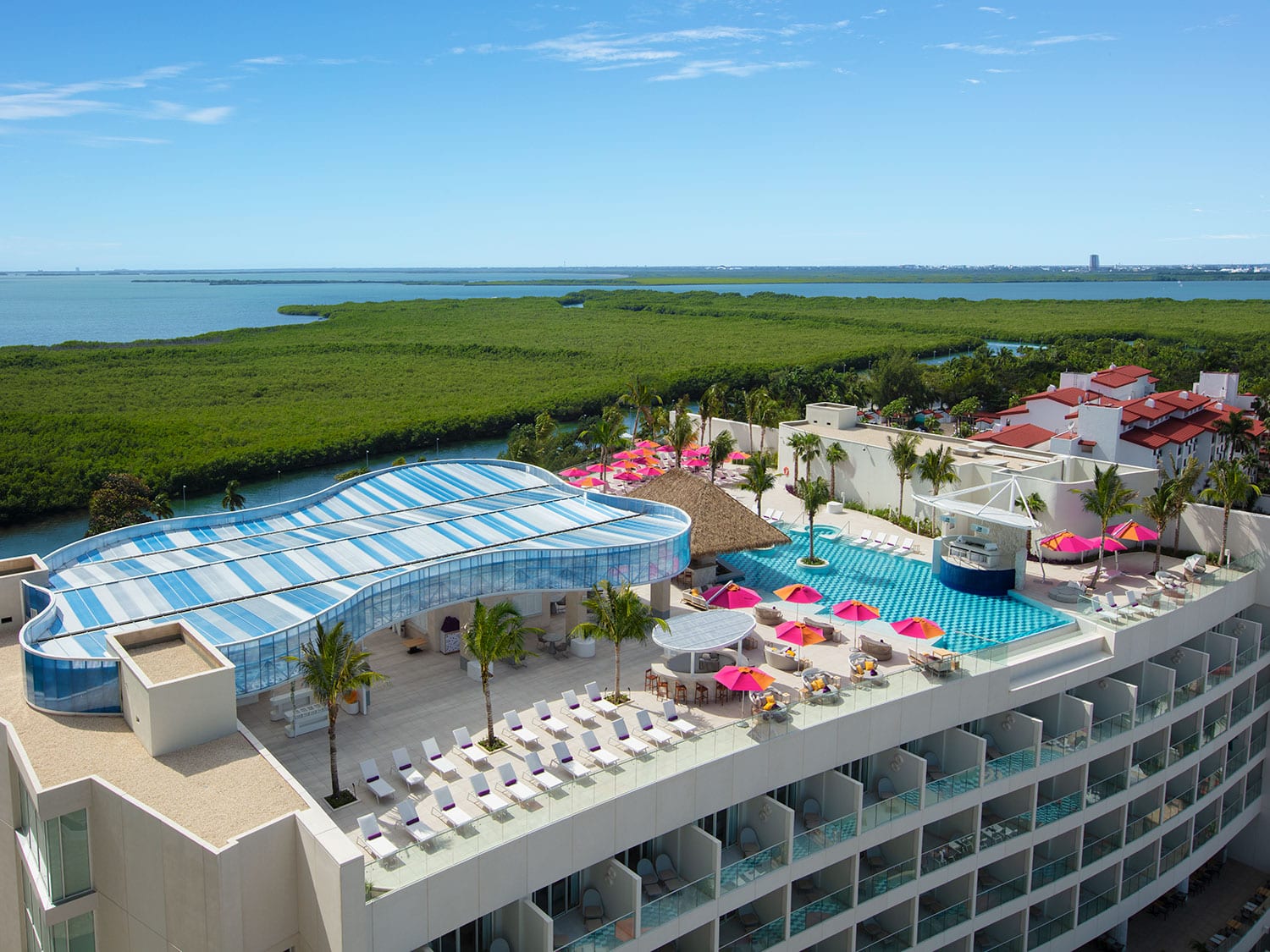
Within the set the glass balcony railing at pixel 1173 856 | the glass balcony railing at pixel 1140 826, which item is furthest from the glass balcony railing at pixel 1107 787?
the glass balcony railing at pixel 1173 856

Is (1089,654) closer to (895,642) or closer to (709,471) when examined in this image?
(895,642)

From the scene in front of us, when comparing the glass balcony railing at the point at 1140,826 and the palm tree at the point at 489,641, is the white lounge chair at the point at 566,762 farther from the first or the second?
the glass balcony railing at the point at 1140,826

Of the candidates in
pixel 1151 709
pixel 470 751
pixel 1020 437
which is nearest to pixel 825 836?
pixel 470 751

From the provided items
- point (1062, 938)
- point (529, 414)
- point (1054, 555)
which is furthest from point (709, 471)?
point (529, 414)

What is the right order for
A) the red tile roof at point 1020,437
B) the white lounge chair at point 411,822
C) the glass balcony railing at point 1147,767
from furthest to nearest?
the red tile roof at point 1020,437 < the glass balcony railing at point 1147,767 < the white lounge chair at point 411,822

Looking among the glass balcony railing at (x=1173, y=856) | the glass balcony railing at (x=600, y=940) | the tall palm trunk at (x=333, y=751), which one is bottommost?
the glass balcony railing at (x=1173, y=856)

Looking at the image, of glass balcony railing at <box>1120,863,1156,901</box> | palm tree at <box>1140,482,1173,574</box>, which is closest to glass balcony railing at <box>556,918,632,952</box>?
glass balcony railing at <box>1120,863,1156,901</box>
